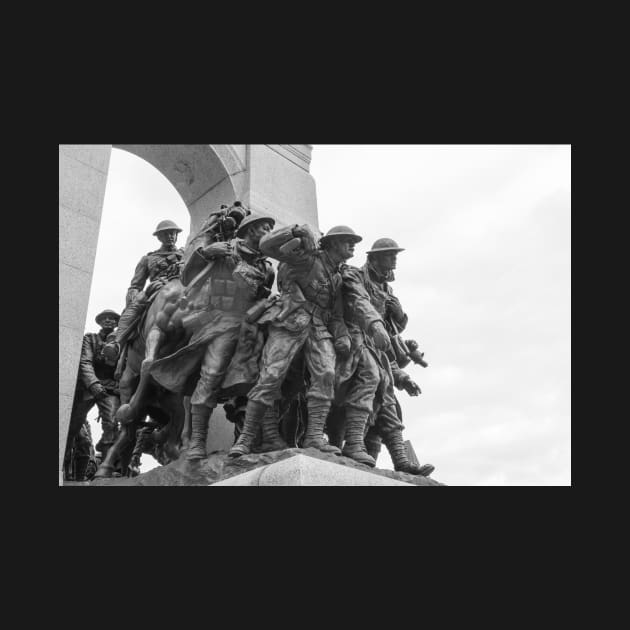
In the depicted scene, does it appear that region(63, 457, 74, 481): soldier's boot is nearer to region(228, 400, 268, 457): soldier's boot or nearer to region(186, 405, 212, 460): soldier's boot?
region(186, 405, 212, 460): soldier's boot

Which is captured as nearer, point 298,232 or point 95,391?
point 298,232

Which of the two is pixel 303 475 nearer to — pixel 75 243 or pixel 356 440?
pixel 356 440

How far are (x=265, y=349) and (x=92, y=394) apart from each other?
9.87ft

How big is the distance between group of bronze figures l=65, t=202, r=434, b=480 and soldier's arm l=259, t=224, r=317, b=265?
1 cm

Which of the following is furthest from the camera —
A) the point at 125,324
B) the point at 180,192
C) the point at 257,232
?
the point at 180,192

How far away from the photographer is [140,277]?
1385 centimetres

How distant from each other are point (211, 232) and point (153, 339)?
1378 millimetres

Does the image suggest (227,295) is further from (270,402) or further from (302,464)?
(302,464)

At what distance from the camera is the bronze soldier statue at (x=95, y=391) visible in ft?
44.4

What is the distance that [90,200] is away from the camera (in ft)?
45.5

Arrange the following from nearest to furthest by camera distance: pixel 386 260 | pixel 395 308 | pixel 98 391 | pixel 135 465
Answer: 1. pixel 386 260
2. pixel 395 308
3. pixel 98 391
4. pixel 135 465

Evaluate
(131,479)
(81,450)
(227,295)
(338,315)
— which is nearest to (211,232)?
(227,295)

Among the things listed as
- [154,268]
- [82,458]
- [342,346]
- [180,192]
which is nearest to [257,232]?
[342,346]

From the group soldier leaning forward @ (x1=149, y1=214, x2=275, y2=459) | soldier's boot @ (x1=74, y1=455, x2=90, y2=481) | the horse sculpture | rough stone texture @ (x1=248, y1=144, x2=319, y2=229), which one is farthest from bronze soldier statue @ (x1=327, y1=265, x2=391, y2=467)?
soldier's boot @ (x1=74, y1=455, x2=90, y2=481)
